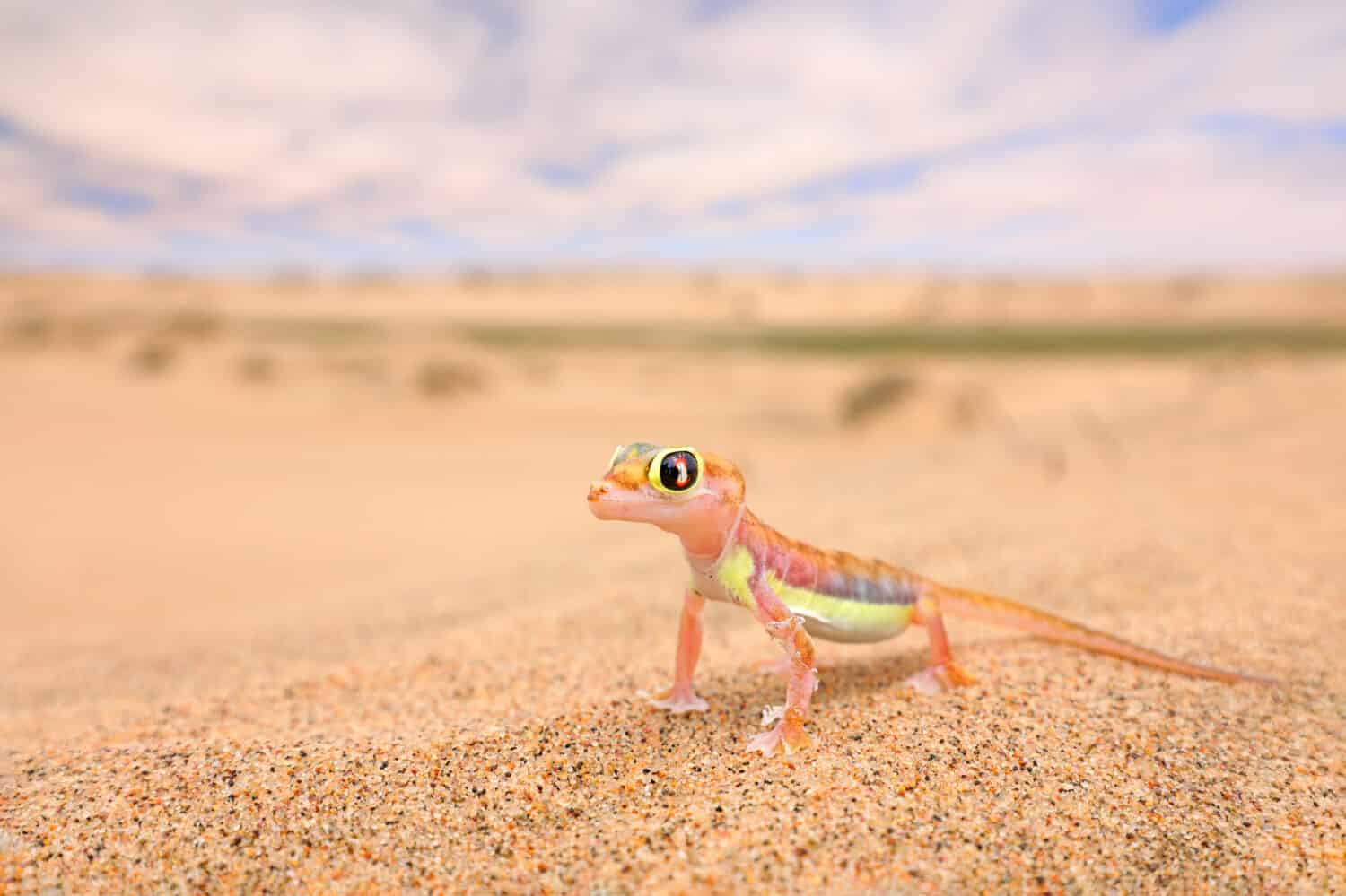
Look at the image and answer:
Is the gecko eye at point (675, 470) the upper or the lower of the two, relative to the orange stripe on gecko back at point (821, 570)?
upper

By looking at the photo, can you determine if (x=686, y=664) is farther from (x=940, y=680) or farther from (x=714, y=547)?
(x=940, y=680)

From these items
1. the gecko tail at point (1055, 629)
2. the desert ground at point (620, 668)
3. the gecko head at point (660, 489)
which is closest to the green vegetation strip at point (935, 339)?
the desert ground at point (620, 668)

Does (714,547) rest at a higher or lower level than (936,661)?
higher

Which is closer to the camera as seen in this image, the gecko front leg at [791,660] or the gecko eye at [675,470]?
the gecko eye at [675,470]

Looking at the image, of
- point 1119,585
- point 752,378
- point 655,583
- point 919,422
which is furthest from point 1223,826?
point 752,378

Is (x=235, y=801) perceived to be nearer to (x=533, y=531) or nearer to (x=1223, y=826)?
(x=1223, y=826)

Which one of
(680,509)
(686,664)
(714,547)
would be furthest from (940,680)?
(680,509)

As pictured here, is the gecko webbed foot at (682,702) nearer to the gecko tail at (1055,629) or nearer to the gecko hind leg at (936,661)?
the gecko hind leg at (936,661)

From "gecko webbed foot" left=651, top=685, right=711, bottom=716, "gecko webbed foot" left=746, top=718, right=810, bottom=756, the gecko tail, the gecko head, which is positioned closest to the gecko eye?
the gecko head
